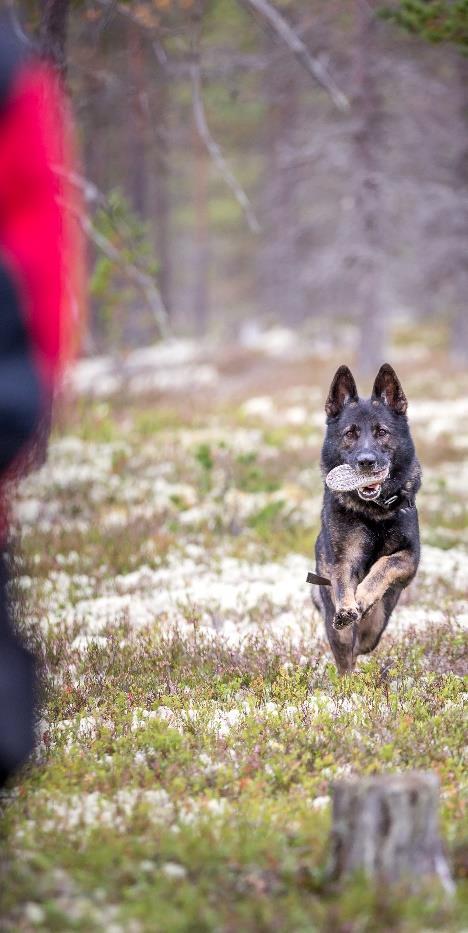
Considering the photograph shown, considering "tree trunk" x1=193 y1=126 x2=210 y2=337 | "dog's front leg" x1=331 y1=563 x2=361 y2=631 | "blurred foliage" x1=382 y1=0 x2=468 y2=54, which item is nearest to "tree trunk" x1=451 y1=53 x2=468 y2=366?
"blurred foliage" x1=382 y1=0 x2=468 y2=54

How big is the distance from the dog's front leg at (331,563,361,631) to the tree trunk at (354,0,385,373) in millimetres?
15929

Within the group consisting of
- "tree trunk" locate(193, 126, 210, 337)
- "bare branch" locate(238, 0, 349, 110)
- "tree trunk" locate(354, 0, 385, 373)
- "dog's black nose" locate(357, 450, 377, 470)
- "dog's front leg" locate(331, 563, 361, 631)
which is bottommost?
"tree trunk" locate(193, 126, 210, 337)

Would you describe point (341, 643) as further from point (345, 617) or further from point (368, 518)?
point (368, 518)

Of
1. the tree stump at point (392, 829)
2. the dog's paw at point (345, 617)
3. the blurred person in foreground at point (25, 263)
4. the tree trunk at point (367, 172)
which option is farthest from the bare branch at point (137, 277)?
the tree trunk at point (367, 172)

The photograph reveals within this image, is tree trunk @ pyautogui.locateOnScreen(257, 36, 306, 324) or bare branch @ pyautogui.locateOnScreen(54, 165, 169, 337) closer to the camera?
bare branch @ pyautogui.locateOnScreen(54, 165, 169, 337)

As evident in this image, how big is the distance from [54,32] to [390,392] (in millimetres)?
5917

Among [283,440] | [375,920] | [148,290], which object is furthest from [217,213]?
[375,920]

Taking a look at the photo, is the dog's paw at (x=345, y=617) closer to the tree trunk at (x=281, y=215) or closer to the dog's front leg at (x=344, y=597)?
the dog's front leg at (x=344, y=597)

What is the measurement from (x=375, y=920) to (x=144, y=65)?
23.7m

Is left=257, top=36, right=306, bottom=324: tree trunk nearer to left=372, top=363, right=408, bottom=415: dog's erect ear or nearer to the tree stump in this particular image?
left=372, top=363, right=408, bottom=415: dog's erect ear

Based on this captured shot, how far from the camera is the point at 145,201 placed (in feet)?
101

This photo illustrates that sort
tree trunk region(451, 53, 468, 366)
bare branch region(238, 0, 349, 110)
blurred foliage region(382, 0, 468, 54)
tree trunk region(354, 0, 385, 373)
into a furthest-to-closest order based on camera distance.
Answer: tree trunk region(451, 53, 468, 366) → tree trunk region(354, 0, 385, 373) → bare branch region(238, 0, 349, 110) → blurred foliage region(382, 0, 468, 54)

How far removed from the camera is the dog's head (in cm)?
578

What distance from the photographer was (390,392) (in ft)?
19.9
